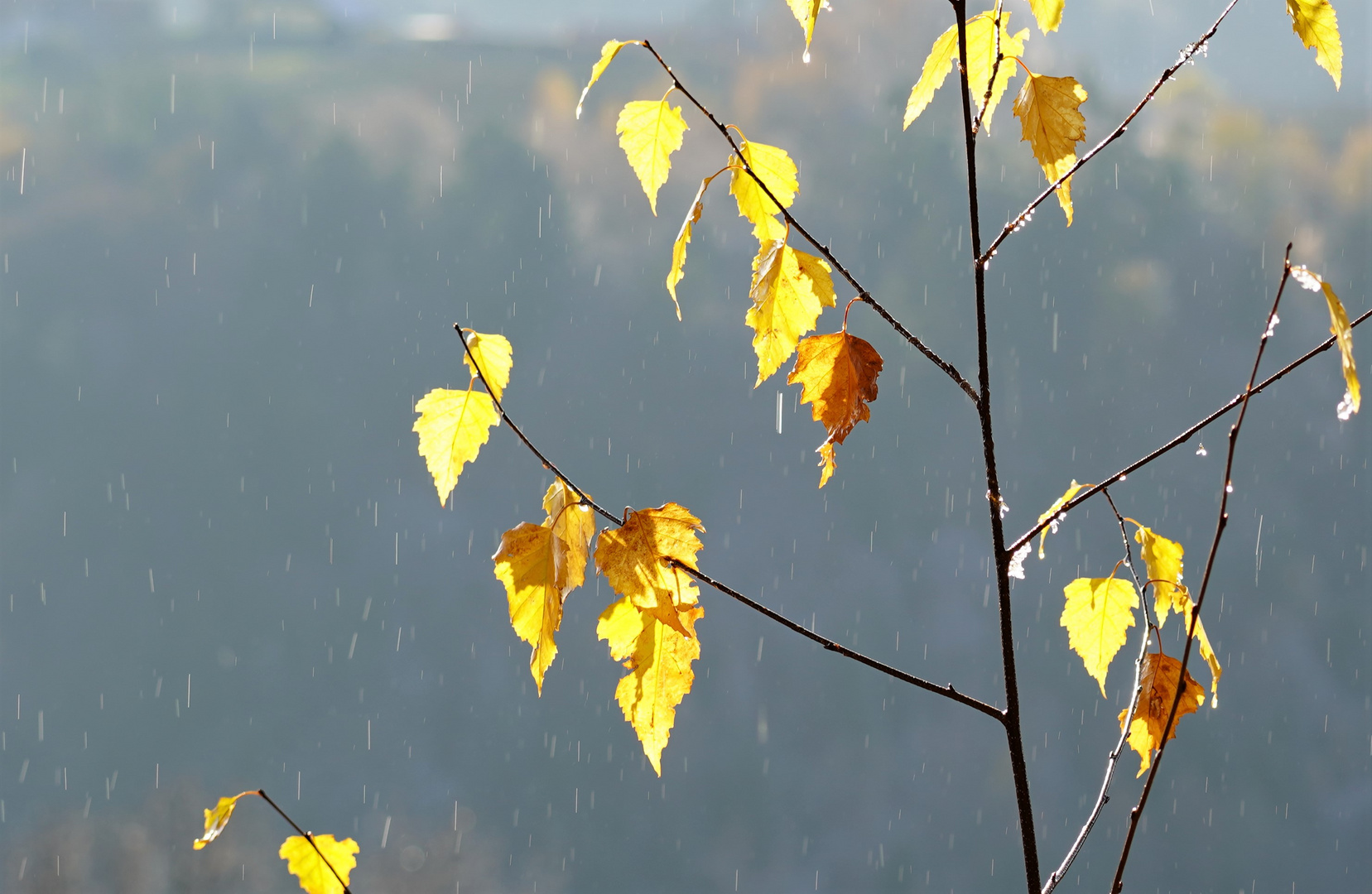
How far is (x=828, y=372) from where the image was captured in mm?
360

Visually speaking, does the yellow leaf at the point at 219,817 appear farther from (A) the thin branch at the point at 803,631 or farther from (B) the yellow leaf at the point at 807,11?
(B) the yellow leaf at the point at 807,11

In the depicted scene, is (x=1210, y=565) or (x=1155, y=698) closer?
(x=1210, y=565)

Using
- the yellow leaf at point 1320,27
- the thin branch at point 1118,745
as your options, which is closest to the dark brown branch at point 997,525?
the thin branch at point 1118,745

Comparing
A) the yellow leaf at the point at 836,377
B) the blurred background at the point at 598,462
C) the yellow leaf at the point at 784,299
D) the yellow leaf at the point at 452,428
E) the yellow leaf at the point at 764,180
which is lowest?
the yellow leaf at the point at 452,428

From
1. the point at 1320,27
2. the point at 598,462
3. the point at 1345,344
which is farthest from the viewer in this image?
the point at 598,462

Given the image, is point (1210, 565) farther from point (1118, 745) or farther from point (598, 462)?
point (598, 462)

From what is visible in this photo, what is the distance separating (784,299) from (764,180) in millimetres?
60

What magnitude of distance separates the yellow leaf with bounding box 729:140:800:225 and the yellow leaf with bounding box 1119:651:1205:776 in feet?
0.75

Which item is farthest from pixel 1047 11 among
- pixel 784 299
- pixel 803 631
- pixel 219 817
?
pixel 219 817

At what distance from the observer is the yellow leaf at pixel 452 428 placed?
33 cm

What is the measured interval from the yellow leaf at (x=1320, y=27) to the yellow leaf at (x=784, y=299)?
178 millimetres

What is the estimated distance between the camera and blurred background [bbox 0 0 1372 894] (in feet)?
30.1

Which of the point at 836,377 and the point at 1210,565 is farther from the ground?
the point at 836,377

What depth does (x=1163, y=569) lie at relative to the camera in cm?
→ 40
